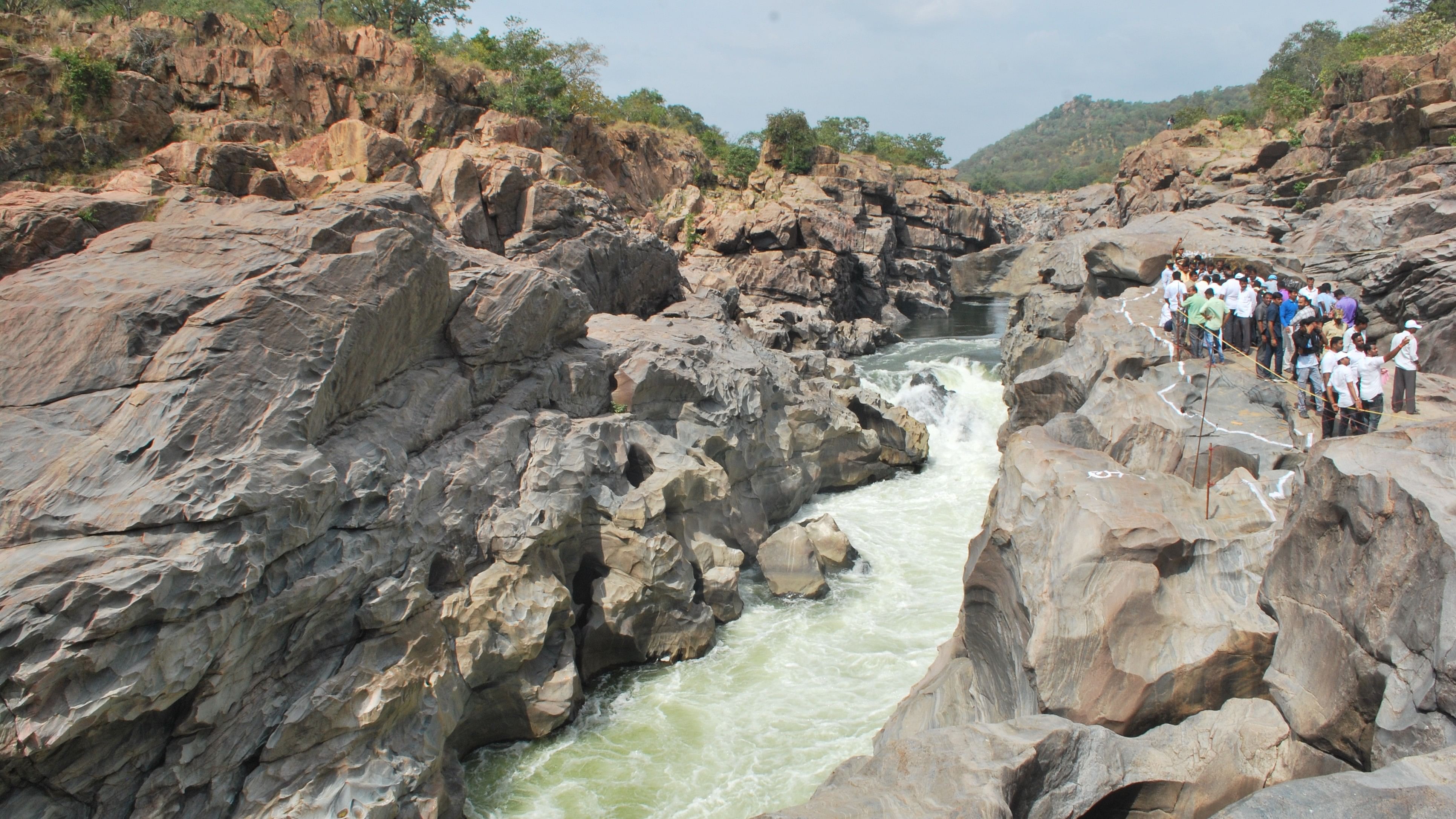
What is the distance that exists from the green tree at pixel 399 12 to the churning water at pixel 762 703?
89.9ft

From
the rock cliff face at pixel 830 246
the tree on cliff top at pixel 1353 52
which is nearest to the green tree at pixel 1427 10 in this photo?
the tree on cliff top at pixel 1353 52

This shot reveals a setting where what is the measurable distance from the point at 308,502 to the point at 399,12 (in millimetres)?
30691

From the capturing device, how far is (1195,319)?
14141 millimetres

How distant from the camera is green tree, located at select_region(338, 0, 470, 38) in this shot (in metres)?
31.4

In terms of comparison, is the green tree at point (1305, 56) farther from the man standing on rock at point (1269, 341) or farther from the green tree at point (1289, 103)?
the man standing on rock at point (1269, 341)

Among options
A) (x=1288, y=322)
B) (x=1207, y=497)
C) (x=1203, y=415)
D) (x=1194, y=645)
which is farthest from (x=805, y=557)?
(x=1288, y=322)

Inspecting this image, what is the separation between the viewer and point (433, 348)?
1129 cm

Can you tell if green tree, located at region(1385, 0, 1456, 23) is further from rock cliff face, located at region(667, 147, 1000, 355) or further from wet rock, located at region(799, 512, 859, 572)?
wet rock, located at region(799, 512, 859, 572)

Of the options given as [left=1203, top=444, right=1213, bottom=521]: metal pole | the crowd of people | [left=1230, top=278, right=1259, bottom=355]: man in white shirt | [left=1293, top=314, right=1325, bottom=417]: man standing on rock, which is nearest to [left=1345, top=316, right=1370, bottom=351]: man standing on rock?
the crowd of people

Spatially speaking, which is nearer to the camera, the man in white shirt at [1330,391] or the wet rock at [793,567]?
the man in white shirt at [1330,391]

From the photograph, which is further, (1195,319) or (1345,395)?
(1195,319)

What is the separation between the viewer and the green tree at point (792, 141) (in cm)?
4788

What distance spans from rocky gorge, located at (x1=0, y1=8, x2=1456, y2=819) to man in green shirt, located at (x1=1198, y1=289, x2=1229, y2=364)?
55cm

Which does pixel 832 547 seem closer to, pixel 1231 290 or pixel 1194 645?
pixel 1194 645
